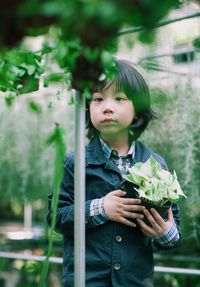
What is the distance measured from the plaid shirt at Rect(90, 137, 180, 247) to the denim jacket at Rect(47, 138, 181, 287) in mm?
18

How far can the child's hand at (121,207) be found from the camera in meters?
1.32

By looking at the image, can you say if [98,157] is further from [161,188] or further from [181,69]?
[181,69]

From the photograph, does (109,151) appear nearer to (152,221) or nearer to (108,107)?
(108,107)

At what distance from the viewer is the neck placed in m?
1.50

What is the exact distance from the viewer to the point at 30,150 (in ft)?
10.4

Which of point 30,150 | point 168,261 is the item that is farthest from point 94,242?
point 30,150

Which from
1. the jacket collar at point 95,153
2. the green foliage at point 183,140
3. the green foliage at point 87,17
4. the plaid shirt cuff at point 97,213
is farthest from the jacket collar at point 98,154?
the green foliage at point 87,17

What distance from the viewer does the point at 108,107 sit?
1.40 m

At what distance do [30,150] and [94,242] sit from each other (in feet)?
6.00

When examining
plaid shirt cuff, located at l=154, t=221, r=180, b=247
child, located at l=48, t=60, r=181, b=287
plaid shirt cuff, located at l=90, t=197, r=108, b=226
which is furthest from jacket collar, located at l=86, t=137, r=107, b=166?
plaid shirt cuff, located at l=154, t=221, r=180, b=247

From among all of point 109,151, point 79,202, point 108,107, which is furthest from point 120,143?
point 79,202

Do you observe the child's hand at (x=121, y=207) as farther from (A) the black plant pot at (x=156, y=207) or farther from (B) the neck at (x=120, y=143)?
(B) the neck at (x=120, y=143)

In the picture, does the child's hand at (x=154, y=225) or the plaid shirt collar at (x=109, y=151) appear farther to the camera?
the plaid shirt collar at (x=109, y=151)

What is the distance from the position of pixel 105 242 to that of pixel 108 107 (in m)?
0.32
